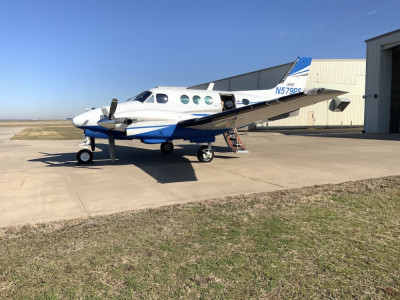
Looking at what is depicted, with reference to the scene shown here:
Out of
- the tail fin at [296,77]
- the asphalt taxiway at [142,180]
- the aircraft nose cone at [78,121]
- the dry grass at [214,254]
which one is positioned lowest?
the dry grass at [214,254]

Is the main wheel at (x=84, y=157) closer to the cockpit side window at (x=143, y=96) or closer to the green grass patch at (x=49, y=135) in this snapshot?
the cockpit side window at (x=143, y=96)

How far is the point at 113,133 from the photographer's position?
957cm

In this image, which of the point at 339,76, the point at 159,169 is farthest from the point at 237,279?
the point at 339,76

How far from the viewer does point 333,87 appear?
113 feet

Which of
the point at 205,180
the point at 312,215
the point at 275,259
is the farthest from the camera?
the point at 205,180

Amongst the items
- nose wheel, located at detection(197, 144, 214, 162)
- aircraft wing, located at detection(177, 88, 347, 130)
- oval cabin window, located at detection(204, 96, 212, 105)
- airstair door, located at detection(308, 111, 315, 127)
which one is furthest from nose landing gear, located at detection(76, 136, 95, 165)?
airstair door, located at detection(308, 111, 315, 127)

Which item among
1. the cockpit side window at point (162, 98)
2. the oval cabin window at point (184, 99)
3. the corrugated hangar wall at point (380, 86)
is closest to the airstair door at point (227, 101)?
the oval cabin window at point (184, 99)

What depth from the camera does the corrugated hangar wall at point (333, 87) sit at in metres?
34.1

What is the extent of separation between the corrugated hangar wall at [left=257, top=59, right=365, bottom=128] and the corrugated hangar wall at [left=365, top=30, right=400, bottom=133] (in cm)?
730

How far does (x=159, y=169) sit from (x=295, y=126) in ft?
98.2

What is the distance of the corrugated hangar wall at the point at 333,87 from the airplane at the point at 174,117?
2562cm

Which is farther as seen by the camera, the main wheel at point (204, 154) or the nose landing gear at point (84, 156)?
the main wheel at point (204, 154)

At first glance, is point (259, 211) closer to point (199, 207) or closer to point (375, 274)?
point (199, 207)

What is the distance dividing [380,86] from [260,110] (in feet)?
79.6
